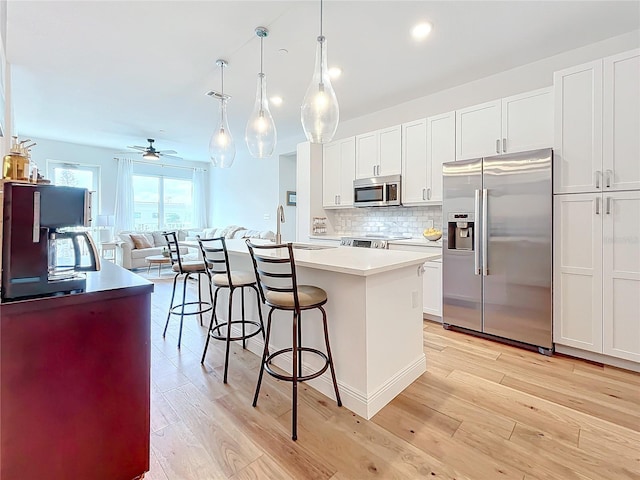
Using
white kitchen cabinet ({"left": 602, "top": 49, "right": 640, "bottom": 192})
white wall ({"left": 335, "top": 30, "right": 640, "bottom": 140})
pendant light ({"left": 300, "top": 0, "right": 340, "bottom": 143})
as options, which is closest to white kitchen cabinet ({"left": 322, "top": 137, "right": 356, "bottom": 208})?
white wall ({"left": 335, "top": 30, "right": 640, "bottom": 140})

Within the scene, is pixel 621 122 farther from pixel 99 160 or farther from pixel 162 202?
Result: pixel 99 160

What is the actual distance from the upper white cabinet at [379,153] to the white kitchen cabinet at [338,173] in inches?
5.8

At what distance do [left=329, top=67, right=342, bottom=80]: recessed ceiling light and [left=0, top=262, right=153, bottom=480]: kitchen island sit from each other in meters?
2.98

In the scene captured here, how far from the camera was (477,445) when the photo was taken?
62.2 inches

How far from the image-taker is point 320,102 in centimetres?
230

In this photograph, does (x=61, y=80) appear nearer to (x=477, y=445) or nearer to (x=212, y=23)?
(x=212, y=23)

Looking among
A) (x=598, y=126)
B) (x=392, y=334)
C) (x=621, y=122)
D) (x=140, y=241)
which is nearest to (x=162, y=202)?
(x=140, y=241)

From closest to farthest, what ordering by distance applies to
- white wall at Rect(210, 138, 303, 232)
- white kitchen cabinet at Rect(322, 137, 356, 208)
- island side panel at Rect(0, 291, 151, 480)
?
island side panel at Rect(0, 291, 151, 480) < white kitchen cabinet at Rect(322, 137, 356, 208) < white wall at Rect(210, 138, 303, 232)

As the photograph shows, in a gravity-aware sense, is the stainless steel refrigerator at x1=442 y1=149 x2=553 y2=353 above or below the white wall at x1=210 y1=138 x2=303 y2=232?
below

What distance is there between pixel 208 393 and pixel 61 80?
13.4 feet

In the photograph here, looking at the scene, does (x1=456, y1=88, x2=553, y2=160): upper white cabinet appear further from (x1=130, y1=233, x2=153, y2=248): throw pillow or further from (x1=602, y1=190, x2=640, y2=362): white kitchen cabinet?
(x1=130, y1=233, x2=153, y2=248): throw pillow

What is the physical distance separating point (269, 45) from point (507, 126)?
7.98 feet

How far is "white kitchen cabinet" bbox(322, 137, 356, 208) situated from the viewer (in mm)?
4633

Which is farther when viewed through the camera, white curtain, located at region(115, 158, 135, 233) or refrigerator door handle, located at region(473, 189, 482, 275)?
white curtain, located at region(115, 158, 135, 233)
